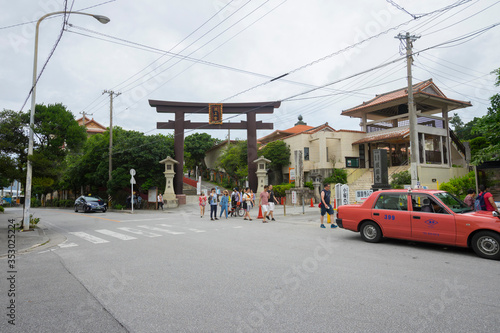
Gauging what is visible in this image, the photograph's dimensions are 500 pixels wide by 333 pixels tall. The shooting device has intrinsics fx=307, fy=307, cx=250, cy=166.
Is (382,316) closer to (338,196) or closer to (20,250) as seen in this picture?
(20,250)

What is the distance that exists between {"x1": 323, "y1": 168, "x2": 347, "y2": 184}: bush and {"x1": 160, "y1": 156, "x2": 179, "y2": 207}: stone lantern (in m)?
14.4

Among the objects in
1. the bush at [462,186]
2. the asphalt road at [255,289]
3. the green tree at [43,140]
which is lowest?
the asphalt road at [255,289]

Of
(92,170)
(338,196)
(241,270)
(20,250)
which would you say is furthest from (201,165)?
(241,270)

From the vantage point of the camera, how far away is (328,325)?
3.54 metres

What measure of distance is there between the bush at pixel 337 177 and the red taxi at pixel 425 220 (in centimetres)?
1981

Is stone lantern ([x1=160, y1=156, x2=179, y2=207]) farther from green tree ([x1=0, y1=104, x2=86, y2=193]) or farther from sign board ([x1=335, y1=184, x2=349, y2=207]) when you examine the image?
sign board ([x1=335, y1=184, x2=349, y2=207])

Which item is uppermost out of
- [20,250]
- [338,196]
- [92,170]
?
[92,170]

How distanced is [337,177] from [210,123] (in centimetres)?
1306

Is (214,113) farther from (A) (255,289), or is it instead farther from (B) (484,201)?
(A) (255,289)

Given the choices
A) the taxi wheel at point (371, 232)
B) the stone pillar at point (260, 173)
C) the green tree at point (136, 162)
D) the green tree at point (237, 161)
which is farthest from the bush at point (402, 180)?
the green tree at point (136, 162)

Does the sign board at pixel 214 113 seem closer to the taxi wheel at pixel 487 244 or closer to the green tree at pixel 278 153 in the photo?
the green tree at pixel 278 153

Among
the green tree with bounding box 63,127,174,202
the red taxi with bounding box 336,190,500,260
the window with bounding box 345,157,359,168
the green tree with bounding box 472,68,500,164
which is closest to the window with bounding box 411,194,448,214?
the red taxi with bounding box 336,190,500,260

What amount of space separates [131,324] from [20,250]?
7295mm

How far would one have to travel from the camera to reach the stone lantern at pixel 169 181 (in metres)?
27.9
